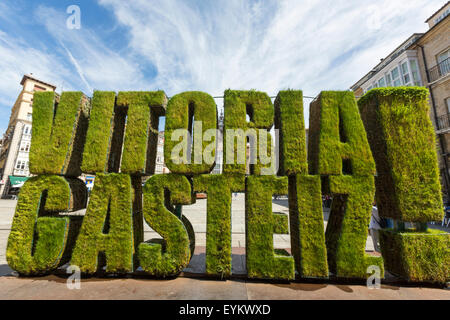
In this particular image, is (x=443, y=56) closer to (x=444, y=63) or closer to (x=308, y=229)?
(x=444, y=63)

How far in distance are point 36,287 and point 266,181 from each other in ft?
17.5

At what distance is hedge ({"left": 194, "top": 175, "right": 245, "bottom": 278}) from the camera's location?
13.7 ft

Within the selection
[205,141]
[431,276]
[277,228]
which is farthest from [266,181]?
[431,276]

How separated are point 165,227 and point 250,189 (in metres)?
2.17

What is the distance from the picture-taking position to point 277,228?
4.20m

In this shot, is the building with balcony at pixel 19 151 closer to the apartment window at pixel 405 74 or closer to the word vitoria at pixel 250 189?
the word vitoria at pixel 250 189

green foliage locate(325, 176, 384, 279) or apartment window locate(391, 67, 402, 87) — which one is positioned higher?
apartment window locate(391, 67, 402, 87)

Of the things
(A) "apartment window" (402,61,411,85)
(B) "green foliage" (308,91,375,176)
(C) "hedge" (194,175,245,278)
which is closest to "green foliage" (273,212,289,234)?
(C) "hedge" (194,175,245,278)

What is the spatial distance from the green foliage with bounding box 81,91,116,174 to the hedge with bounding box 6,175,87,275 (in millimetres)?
802

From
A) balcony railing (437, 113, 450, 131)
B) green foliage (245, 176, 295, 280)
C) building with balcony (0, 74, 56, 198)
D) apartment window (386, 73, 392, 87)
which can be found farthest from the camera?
building with balcony (0, 74, 56, 198)

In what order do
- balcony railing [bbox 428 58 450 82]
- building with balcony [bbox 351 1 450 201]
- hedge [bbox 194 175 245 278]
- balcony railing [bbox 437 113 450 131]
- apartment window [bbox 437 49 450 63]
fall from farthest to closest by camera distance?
apartment window [bbox 437 49 450 63] < balcony railing [bbox 428 58 450 82] < building with balcony [bbox 351 1 450 201] < balcony railing [bbox 437 113 450 131] < hedge [bbox 194 175 245 278]

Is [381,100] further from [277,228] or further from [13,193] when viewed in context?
[13,193]

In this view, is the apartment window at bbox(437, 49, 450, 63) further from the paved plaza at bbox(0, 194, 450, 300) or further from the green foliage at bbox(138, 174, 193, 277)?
the green foliage at bbox(138, 174, 193, 277)
